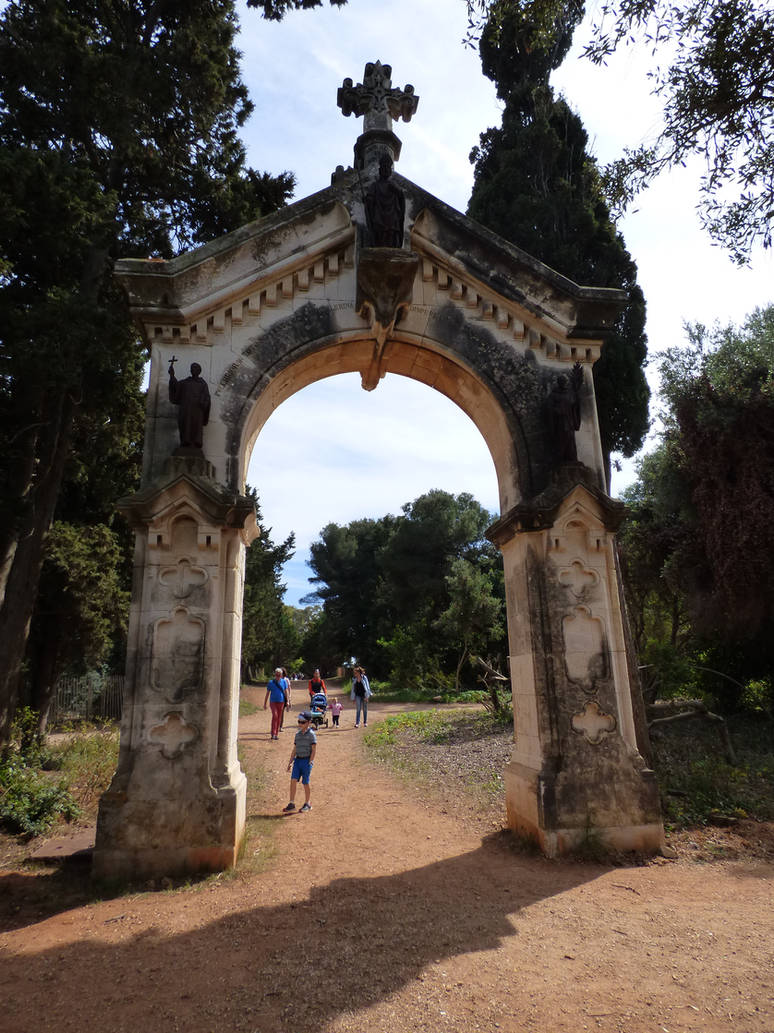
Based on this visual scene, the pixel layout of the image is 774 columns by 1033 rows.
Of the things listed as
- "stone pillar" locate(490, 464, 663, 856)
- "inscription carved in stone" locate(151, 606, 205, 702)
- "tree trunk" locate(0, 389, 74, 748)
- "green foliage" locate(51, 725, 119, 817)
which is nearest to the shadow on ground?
"stone pillar" locate(490, 464, 663, 856)

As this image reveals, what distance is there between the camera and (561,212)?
1424cm

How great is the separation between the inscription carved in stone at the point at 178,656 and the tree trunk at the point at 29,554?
4.45 meters

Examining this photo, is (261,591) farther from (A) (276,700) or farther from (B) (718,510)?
(B) (718,510)

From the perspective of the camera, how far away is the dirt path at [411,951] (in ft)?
11.8

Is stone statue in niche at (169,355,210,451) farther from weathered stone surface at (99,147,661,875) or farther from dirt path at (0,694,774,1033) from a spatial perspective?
dirt path at (0,694,774,1033)

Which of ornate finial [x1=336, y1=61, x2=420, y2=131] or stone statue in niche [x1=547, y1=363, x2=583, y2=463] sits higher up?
ornate finial [x1=336, y1=61, x2=420, y2=131]

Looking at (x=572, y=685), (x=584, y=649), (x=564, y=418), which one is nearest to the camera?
(x=572, y=685)

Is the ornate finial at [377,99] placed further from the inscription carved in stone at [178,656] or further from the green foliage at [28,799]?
the green foliage at [28,799]

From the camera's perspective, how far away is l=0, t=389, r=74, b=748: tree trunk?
9.50 metres

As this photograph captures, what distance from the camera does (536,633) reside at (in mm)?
7160

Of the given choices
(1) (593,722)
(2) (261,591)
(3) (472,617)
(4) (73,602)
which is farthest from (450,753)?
(2) (261,591)

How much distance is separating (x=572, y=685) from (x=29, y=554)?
8.51 meters

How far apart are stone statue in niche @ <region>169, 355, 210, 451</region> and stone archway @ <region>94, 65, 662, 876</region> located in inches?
6.7

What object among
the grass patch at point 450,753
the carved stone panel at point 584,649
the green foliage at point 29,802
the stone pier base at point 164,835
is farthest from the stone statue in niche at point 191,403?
the grass patch at point 450,753
